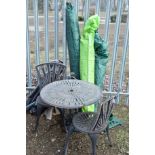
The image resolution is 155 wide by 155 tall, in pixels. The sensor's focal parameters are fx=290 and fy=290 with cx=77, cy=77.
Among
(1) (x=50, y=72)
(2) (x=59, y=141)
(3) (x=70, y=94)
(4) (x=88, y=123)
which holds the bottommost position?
(2) (x=59, y=141)

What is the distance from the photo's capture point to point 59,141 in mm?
3568

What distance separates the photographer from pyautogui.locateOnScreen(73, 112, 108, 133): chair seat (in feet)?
10.2

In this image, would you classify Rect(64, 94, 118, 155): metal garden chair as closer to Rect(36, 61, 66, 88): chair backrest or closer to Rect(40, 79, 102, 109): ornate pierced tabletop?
Rect(40, 79, 102, 109): ornate pierced tabletop

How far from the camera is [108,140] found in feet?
11.7

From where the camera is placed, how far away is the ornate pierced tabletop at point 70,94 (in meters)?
3.03

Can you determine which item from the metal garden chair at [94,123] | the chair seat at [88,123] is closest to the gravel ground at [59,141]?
the metal garden chair at [94,123]

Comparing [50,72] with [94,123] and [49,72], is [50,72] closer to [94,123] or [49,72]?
[49,72]

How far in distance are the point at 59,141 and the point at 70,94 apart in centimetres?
70

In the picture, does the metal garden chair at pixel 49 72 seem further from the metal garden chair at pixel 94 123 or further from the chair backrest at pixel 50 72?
the metal garden chair at pixel 94 123

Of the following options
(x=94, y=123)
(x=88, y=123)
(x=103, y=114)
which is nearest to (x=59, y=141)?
(x=88, y=123)
